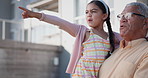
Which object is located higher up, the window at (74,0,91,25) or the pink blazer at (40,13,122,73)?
the window at (74,0,91,25)

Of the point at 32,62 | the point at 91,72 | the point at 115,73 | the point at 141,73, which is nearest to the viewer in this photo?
the point at 141,73

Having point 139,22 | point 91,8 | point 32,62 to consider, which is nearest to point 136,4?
point 139,22

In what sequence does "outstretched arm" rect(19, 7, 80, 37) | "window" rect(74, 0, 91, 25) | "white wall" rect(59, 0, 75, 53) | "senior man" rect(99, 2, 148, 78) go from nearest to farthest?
"senior man" rect(99, 2, 148, 78) → "outstretched arm" rect(19, 7, 80, 37) → "window" rect(74, 0, 91, 25) → "white wall" rect(59, 0, 75, 53)

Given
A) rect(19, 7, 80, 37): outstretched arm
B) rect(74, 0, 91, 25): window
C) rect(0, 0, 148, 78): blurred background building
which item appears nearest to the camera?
rect(19, 7, 80, 37): outstretched arm

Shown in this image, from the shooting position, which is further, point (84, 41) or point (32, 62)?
point (32, 62)

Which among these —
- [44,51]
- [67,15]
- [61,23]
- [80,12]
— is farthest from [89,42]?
[44,51]

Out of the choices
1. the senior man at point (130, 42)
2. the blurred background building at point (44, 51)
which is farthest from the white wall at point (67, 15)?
the senior man at point (130, 42)

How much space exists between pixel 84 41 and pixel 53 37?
900cm

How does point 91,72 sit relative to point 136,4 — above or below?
below

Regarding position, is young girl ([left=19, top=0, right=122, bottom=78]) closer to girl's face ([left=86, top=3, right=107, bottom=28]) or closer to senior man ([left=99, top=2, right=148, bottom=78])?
girl's face ([left=86, top=3, right=107, bottom=28])

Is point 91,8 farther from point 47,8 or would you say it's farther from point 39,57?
point 47,8

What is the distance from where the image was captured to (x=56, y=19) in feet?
7.94

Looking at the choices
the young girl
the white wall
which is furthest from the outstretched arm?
the white wall

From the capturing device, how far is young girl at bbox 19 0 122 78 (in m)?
2.41
